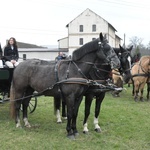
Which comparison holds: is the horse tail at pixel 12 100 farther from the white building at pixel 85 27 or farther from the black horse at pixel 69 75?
the white building at pixel 85 27

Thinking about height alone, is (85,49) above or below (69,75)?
above

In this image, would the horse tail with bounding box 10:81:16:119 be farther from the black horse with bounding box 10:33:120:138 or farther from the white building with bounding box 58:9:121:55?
the white building with bounding box 58:9:121:55

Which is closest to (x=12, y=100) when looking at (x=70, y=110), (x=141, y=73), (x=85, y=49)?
(x=70, y=110)

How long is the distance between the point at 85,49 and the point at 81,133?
2.02m

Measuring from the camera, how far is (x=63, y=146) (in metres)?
5.50

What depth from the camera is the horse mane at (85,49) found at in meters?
5.95

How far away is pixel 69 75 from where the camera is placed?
5.94 metres

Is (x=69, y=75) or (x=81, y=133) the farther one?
(x=81, y=133)

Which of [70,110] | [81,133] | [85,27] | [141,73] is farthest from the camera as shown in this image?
[85,27]

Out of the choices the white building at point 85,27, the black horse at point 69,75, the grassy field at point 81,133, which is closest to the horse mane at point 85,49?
the black horse at point 69,75

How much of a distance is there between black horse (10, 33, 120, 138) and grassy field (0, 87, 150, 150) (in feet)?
1.50

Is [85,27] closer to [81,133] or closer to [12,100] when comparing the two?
[12,100]

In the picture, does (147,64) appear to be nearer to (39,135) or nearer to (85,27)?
(39,135)

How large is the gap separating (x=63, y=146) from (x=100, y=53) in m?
2.14
